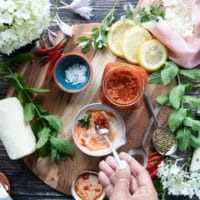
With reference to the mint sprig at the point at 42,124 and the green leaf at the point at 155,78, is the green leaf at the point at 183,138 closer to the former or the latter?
the green leaf at the point at 155,78

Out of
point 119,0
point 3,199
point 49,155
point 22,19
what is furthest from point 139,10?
point 3,199

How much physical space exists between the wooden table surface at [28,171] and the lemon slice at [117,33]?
0.06 meters

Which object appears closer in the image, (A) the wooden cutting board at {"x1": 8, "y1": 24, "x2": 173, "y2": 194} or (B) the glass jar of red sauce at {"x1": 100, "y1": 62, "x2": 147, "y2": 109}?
(B) the glass jar of red sauce at {"x1": 100, "y1": 62, "x2": 147, "y2": 109}

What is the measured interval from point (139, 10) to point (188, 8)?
0.51 ft

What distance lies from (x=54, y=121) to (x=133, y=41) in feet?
1.16

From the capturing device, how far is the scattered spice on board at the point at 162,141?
1.59 m

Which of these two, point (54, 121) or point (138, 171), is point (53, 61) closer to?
point (54, 121)

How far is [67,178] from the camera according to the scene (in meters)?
1.62

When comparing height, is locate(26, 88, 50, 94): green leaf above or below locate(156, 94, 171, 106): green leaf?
above

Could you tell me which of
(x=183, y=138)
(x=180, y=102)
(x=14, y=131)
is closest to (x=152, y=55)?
(x=180, y=102)

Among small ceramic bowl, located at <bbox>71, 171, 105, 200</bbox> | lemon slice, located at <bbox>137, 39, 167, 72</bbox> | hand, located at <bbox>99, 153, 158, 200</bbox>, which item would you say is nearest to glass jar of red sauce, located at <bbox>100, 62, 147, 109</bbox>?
lemon slice, located at <bbox>137, 39, 167, 72</bbox>

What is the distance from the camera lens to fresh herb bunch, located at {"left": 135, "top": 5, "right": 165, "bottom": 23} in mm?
1579

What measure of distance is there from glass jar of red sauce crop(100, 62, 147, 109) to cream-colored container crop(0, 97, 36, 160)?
0.27 m

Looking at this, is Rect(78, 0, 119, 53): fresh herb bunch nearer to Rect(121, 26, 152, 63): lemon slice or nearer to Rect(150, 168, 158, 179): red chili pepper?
Rect(121, 26, 152, 63): lemon slice
